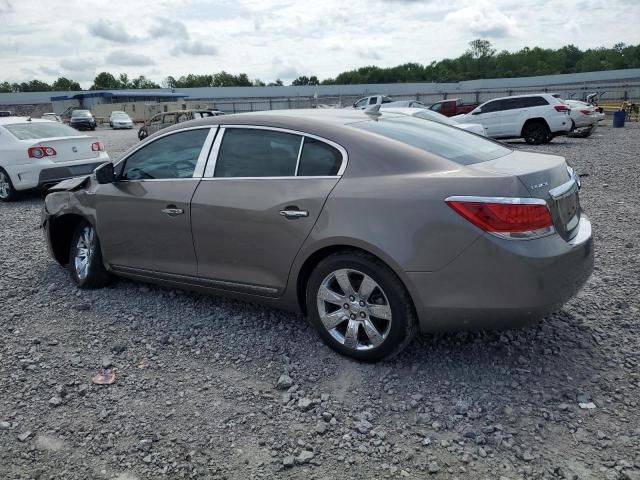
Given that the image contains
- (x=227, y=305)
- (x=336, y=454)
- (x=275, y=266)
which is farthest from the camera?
(x=227, y=305)

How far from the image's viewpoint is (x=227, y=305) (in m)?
4.66

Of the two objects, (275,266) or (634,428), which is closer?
(634,428)

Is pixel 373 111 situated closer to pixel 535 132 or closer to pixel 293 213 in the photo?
pixel 293 213

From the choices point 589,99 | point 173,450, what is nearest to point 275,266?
point 173,450

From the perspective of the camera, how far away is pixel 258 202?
3742 millimetres

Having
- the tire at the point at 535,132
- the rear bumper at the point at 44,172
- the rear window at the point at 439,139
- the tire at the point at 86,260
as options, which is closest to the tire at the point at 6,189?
the rear bumper at the point at 44,172

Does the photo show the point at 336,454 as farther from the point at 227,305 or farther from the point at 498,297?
the point at 227,305

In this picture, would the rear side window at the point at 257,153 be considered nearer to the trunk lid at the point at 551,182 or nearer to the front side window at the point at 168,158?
the front side window at the point at 168,158

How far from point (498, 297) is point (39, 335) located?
3.39 m

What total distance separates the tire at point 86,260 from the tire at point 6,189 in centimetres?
581

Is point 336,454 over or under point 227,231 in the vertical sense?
under

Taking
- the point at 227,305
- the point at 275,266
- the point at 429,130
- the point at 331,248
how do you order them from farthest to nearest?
the point at 227,305
the point at 429,130
the point at 275,266
the point at 331,248

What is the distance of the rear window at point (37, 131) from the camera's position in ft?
33.2

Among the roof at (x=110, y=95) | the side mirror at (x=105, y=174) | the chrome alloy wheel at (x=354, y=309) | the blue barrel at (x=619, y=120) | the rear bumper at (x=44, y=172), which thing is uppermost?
the roof at (x=110, y=95)
